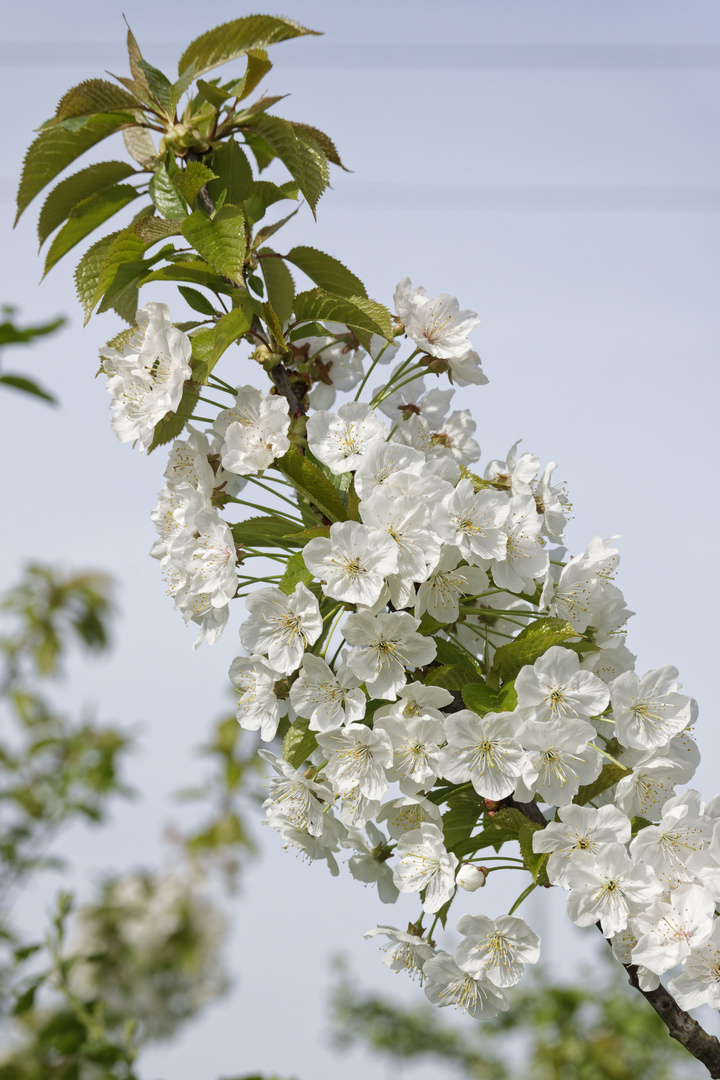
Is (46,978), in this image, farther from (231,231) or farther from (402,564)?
(231,231)

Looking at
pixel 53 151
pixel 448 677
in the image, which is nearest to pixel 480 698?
pixel 448 677

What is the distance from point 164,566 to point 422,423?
470 mm

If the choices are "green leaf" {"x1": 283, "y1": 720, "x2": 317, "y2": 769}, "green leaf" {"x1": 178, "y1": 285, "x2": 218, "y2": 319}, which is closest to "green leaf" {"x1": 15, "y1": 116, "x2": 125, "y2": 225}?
"green leaf" {"x1": 178, "y1": 285, "x2": 218, "y2": 319}

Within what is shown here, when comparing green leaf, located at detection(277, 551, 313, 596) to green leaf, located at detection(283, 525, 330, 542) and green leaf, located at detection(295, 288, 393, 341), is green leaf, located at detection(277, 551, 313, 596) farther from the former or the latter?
green leaf, located at detection(295, 288, 393, 341)

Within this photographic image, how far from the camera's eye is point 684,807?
108 centimetres

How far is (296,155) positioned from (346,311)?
0.77ft

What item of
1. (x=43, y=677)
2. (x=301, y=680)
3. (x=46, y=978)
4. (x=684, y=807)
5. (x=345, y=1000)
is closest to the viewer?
(x=684, y=807)

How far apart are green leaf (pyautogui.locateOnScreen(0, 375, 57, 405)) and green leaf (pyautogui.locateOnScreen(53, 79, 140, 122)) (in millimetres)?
761

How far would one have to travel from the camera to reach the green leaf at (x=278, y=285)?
4.21 feet

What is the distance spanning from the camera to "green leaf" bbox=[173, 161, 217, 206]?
4.13 feet

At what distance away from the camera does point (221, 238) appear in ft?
3.93

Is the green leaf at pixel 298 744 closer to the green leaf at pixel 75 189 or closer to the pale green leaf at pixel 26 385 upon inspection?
the pale green leaf at pixel 26 385

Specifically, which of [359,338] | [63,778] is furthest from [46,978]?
[63,778]

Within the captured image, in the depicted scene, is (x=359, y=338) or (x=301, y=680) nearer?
(x=301, y=680)
